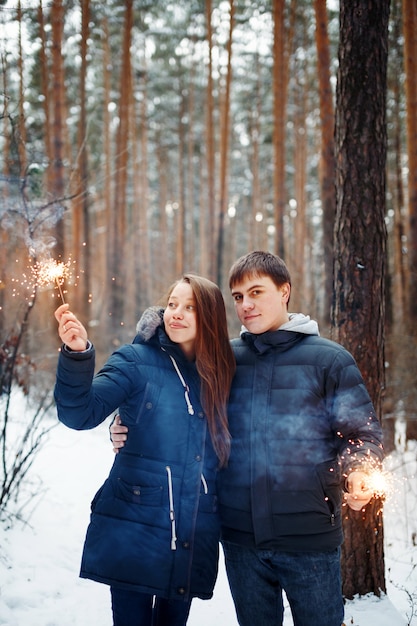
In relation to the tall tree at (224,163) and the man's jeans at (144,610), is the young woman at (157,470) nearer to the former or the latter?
the man's jeans at (144,610)

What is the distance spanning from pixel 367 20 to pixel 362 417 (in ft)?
9.38

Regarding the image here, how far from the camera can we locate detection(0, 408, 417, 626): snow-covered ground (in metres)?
3.53

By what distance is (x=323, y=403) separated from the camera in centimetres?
228

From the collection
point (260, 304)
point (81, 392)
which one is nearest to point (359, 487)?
point (260, 304)

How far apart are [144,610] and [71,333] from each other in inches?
50.3

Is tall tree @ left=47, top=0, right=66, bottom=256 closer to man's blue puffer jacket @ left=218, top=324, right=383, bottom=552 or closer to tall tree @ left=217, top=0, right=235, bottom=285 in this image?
tall tree @ left=217, top=0, right=235, bottom=285

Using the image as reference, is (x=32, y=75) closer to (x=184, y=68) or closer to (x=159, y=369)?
(x=184, y=68)

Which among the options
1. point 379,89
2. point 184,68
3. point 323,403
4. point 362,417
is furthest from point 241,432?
point 184,68

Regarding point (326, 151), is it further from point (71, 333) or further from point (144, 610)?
point (144, 610)

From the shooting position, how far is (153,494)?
7.06 ft

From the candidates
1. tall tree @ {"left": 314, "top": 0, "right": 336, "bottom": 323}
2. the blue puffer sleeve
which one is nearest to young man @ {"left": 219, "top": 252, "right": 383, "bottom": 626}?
the blue puffer sleeve

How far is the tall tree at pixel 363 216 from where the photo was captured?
354cm

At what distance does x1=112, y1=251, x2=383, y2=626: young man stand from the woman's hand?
518 mm

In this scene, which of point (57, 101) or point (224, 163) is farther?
point (224, 163)
